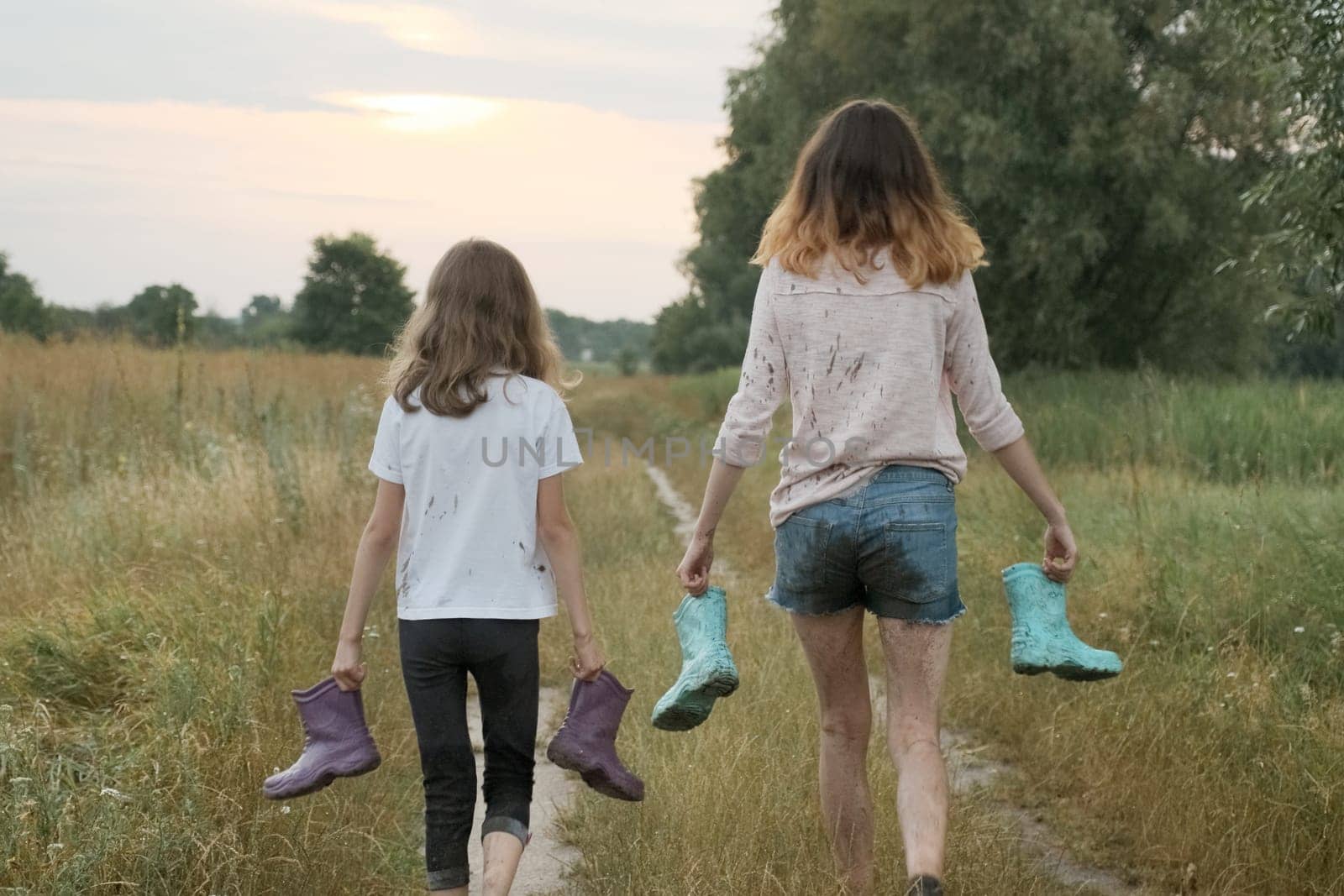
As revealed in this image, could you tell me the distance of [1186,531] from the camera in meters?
7.01

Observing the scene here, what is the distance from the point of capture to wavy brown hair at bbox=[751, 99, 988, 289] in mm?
3021

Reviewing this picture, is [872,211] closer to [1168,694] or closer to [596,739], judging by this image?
[596,739]

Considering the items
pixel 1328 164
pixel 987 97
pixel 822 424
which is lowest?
pixel 822 424

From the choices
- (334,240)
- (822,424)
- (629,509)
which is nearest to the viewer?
(822,424)

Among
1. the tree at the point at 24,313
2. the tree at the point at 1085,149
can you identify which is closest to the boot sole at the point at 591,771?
the tree at the point at 24,313

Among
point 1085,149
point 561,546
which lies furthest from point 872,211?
point 1085,149

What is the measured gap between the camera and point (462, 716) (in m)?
3.36

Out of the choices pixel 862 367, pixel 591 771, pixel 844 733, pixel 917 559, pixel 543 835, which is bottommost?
pixel 543 835

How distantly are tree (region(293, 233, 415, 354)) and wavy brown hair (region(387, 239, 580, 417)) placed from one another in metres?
64.3

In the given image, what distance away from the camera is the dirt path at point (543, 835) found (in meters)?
4.18

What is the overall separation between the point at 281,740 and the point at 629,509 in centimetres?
759

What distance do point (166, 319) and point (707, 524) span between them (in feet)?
40.9

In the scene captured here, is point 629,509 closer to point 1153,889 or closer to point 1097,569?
point 1097,569

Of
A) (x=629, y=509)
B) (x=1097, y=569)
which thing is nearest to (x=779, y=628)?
(x=1097, y=569)
